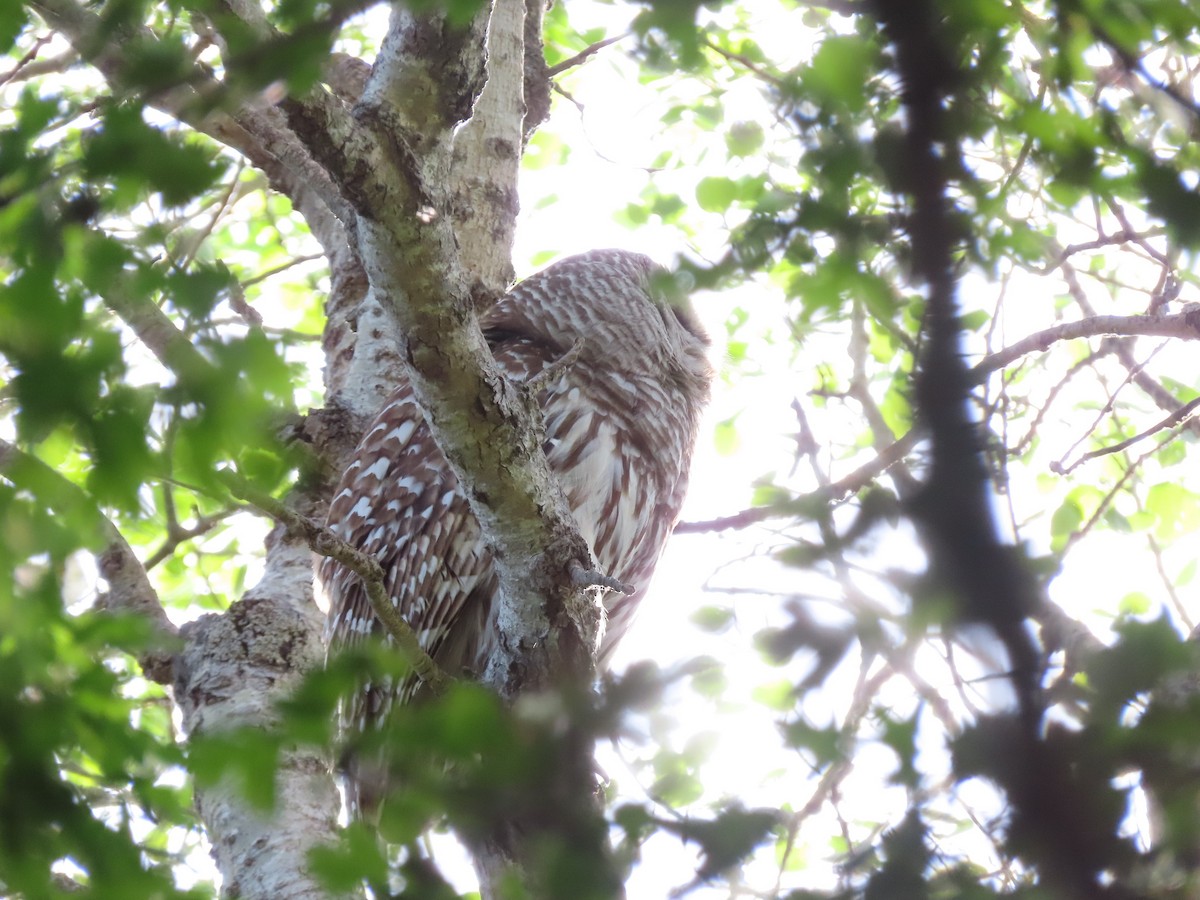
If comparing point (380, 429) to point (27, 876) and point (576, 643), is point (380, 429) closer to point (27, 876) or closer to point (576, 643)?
point (576, 643)

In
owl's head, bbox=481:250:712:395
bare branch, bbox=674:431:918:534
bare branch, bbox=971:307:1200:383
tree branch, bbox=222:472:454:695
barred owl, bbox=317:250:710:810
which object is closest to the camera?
bare branch, bbox=674:431:918:534

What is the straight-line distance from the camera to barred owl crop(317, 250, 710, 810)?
10.8ft

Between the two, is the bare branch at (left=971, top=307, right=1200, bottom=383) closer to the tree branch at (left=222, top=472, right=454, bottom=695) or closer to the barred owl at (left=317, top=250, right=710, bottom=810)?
the barred owl at (left=317, top=250, right=710, bottom=810)

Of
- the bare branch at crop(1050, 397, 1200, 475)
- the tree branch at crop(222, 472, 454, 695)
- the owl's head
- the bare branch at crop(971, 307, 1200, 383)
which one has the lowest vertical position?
the tree branch at crop(222, 472, 454, 695)

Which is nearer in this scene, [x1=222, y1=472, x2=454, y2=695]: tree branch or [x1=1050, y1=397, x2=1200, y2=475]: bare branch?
[x1=222, y1=472, x2=454, y2=695]: tree branch

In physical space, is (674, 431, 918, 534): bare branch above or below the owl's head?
below

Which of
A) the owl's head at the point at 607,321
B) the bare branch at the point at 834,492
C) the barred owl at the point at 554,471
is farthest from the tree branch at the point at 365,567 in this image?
the owl's head at the point at 607,321

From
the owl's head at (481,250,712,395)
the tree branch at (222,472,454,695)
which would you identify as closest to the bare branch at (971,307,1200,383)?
the owl's head at (481,250,712,395)

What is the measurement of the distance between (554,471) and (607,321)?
811 mm

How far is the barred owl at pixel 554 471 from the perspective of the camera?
3.29 meters

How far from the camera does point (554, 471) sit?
3.44 m

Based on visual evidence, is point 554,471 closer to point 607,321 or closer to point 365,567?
point 607,321

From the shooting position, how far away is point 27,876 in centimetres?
133

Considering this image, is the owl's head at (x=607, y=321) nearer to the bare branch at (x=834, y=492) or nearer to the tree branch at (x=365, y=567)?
the tree branch at (x=365, y=567)
